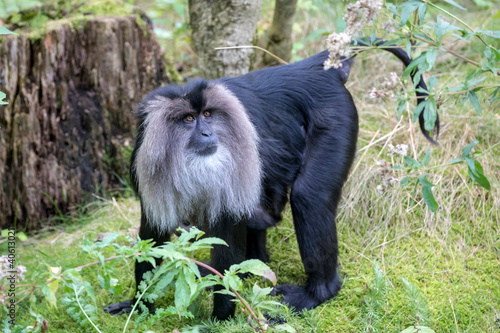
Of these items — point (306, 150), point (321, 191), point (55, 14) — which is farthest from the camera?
point (55, 14)

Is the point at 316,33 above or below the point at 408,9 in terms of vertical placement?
below

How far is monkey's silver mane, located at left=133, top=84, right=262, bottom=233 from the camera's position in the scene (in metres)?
2.74

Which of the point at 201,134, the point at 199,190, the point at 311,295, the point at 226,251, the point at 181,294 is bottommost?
the point at 311,295

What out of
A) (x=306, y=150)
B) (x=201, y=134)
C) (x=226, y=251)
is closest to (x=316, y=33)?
(x=306, y=150)

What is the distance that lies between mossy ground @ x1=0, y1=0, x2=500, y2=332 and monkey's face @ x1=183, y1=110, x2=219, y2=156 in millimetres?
932

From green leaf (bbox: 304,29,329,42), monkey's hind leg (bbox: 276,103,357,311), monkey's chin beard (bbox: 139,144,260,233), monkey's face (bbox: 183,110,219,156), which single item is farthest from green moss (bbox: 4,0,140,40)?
monkey's hind leg (bbox: 276,103,357,311)

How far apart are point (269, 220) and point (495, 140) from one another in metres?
2.13

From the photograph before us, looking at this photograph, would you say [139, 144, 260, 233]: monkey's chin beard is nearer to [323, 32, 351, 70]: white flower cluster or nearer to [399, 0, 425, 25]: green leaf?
[323, 32, 351, 70]: white flower cluster

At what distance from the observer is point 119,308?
3275mm

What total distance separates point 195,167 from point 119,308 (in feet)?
3.92

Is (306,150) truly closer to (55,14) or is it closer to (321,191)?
(321,191)

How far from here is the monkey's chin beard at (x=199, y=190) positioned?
9.00 ft

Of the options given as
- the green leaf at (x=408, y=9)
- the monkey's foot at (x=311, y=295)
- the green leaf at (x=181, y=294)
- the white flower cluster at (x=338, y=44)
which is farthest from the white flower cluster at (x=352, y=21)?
the monkey's foot at (x=311, y=295)

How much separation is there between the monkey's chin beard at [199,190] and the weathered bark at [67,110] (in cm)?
219
